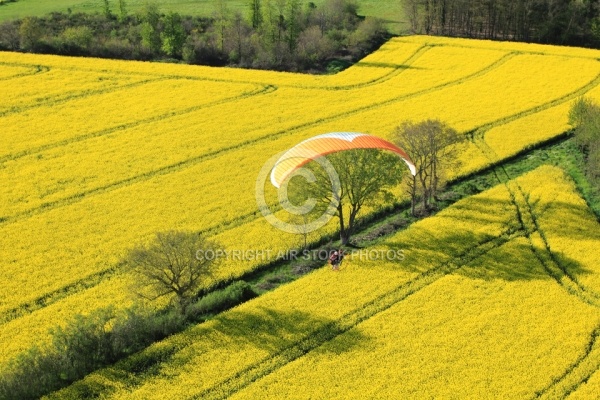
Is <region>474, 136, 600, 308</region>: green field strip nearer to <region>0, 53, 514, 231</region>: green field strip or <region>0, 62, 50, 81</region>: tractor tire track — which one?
<region>0, 53, 514, 231</region>: green field strip

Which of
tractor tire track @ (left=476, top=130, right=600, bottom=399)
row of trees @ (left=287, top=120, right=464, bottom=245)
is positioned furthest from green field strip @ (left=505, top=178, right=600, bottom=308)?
row of trees @ (left=287, top=120, right=464, bottom=245)

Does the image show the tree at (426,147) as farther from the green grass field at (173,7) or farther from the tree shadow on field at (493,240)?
the green grass field at (173,7)

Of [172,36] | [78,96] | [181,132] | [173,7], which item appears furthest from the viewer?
[173,7]

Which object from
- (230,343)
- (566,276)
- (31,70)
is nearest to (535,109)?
(566,276)

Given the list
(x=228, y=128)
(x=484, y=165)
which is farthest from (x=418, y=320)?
(x=228, y=128)

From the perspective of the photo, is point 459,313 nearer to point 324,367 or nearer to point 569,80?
point 324,367

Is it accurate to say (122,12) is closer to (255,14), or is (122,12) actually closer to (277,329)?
(255,14)

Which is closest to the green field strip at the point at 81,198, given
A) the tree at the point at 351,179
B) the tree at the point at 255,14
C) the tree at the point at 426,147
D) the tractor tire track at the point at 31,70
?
the tree at the point at 351,179
